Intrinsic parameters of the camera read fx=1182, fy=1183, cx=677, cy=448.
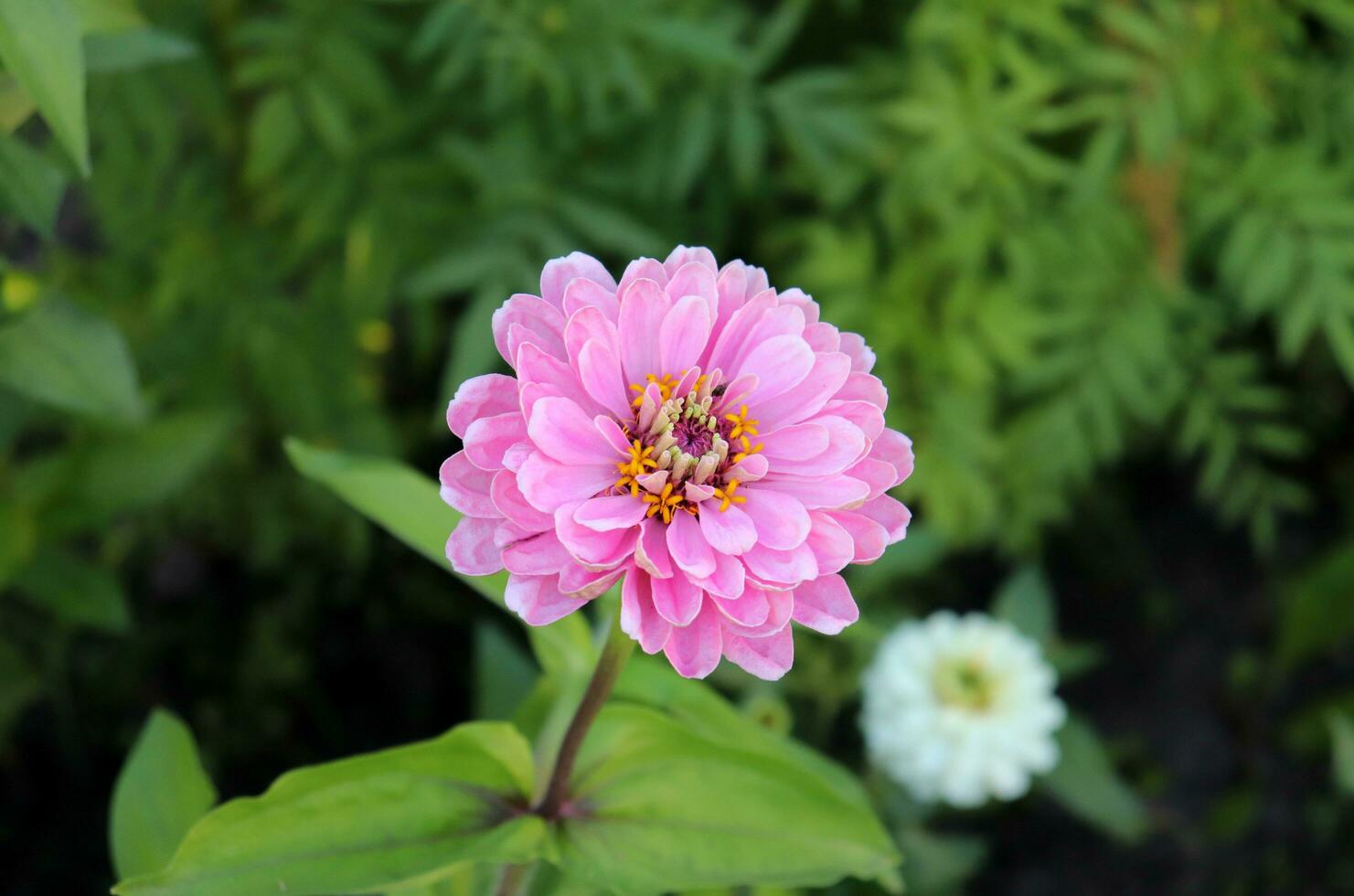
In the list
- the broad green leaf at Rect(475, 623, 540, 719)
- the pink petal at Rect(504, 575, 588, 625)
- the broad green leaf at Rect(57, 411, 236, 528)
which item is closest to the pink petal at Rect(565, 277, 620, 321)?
the pink petal at Rect(504, 575, 588, 625)

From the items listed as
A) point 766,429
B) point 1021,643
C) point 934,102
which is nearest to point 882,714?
point 1021,643

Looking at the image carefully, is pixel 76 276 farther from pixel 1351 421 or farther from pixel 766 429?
pixel 1351 421

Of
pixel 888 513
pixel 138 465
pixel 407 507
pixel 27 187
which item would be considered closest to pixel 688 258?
pixel 888 513

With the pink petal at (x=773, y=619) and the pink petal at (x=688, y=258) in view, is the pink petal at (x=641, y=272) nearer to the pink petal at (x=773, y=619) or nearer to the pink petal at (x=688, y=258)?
the pink petal at (x=688, y=258)

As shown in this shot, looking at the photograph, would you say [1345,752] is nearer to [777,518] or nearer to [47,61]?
[777,518]

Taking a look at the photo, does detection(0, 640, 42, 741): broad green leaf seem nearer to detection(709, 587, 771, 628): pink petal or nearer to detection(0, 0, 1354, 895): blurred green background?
detection(0, 0, 1354, 895): blurred green background
